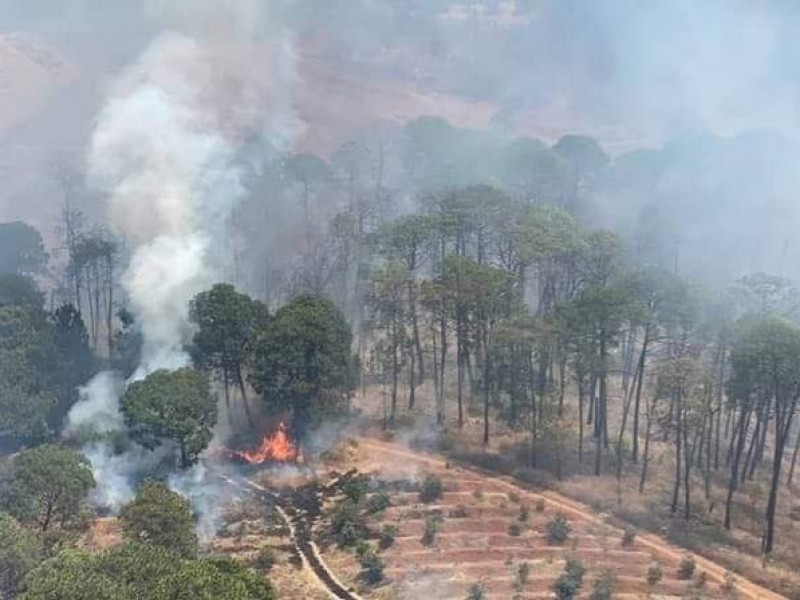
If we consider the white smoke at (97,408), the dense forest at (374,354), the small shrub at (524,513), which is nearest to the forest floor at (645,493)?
the dense forest at (374,354)

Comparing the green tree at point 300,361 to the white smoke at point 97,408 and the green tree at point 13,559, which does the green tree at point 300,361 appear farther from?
the green tree at point 13,559

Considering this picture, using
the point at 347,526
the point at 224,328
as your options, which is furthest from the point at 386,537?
the point at 224,328

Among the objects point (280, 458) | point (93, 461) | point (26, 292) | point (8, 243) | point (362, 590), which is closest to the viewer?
point (362, 590)

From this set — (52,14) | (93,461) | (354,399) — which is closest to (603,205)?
(354,399)

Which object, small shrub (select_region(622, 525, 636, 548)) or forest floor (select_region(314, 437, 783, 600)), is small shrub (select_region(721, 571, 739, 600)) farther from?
small shrub (select_region(622, 525, 636, 548))

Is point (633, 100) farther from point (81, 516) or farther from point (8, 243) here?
point (81, 516)

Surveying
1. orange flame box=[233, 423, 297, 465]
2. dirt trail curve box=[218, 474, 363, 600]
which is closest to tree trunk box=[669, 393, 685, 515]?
dirt trail curve box=[218, 474, 363, 600]
